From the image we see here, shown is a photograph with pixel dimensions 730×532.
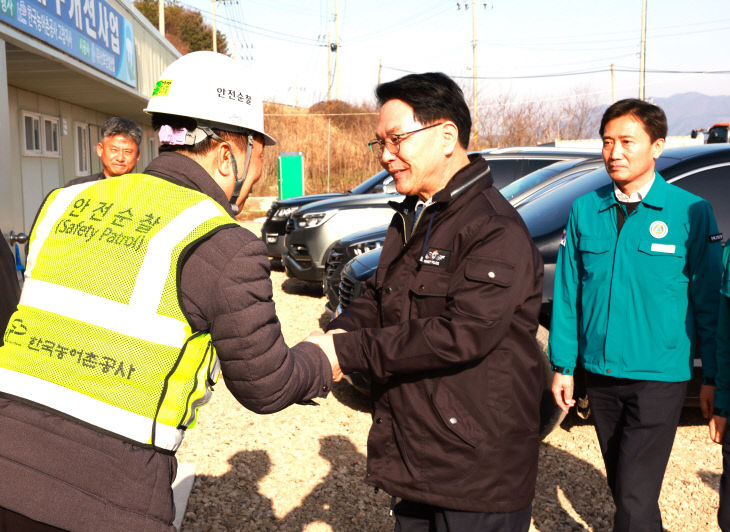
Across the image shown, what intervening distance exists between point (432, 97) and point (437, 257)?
55 centimetres

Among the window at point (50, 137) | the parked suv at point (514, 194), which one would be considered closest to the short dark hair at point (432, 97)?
the parked suv at point (514, 194)

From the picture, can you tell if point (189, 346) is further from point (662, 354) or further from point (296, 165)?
point (296, 165)

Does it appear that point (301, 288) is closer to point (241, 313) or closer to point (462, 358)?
point (462, 358)

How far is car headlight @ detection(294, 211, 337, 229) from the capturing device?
379 inches

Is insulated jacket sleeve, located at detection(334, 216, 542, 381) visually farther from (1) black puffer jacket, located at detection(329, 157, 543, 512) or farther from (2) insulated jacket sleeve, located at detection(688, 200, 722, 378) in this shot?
(2) insulated jacket sleeve, located at detection(688, 200, 722, 378)

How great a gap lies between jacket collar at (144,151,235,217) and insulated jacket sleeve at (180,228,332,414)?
0.70 feet

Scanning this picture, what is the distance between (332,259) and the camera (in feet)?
25.5

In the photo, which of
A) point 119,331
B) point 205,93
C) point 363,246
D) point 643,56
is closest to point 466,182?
point 205,93

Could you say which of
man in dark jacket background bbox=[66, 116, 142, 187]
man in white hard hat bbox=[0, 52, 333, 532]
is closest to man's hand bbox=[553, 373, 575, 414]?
man in white hard hat bbox=[0, 52, 333, 532]

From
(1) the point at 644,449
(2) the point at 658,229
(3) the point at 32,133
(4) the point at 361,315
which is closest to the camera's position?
(4) the point at 361,315

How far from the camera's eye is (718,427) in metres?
2.71

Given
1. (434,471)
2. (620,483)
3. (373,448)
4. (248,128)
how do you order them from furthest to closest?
(620,483), (373,448), (434,471), (248,128)

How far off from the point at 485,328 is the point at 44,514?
1.28m

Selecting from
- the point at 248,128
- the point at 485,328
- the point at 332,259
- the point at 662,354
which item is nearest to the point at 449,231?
the point at 485,328
